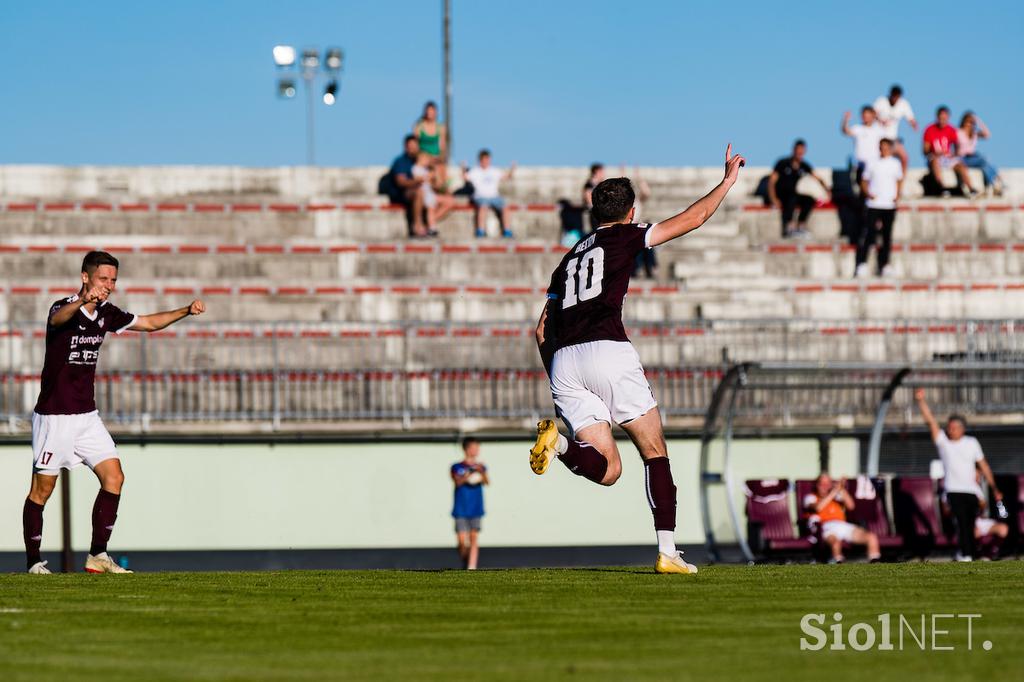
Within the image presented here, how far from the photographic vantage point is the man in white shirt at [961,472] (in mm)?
17875

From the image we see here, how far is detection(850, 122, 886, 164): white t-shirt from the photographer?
29.4 meters

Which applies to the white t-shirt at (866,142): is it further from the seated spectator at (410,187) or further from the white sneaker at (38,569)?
the white sneaker at (38,569)

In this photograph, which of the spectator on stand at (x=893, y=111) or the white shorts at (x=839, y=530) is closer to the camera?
Answer: the white shorts at (x=839, y=530)

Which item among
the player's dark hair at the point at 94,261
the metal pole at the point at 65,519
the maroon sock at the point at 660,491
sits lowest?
the metal pole at the point at 65,519

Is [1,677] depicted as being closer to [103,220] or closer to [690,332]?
[690,332]

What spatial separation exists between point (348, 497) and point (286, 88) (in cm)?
1778

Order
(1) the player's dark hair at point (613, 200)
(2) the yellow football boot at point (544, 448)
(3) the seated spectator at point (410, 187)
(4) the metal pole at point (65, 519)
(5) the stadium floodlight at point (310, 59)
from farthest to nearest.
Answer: (5) the stadium floodlight at point (310, 59) → (3) the seated spectator at point (410, 187) → (4) the metal pole at point (65, 519) → (1) the player's dark hair at point (613, 200) → (2) the yellow football boot at point (544, 448)

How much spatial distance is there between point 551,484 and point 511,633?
15.9 m

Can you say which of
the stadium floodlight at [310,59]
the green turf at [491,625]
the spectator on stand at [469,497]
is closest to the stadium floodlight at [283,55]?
the stadium floodlight at [310,59]

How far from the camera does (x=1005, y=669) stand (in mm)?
5621

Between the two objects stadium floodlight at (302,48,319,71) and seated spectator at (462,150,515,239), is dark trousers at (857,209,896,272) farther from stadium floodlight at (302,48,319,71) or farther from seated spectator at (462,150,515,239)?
stadium floodlight at (302,48,319,71)

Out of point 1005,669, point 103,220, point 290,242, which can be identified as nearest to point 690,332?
point 290,242

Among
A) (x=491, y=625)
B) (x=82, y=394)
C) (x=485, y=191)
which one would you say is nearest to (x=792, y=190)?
(x=485, y=191)

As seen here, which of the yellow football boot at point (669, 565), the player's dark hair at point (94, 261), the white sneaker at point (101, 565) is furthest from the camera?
the white sneaker at point (101, 565)
